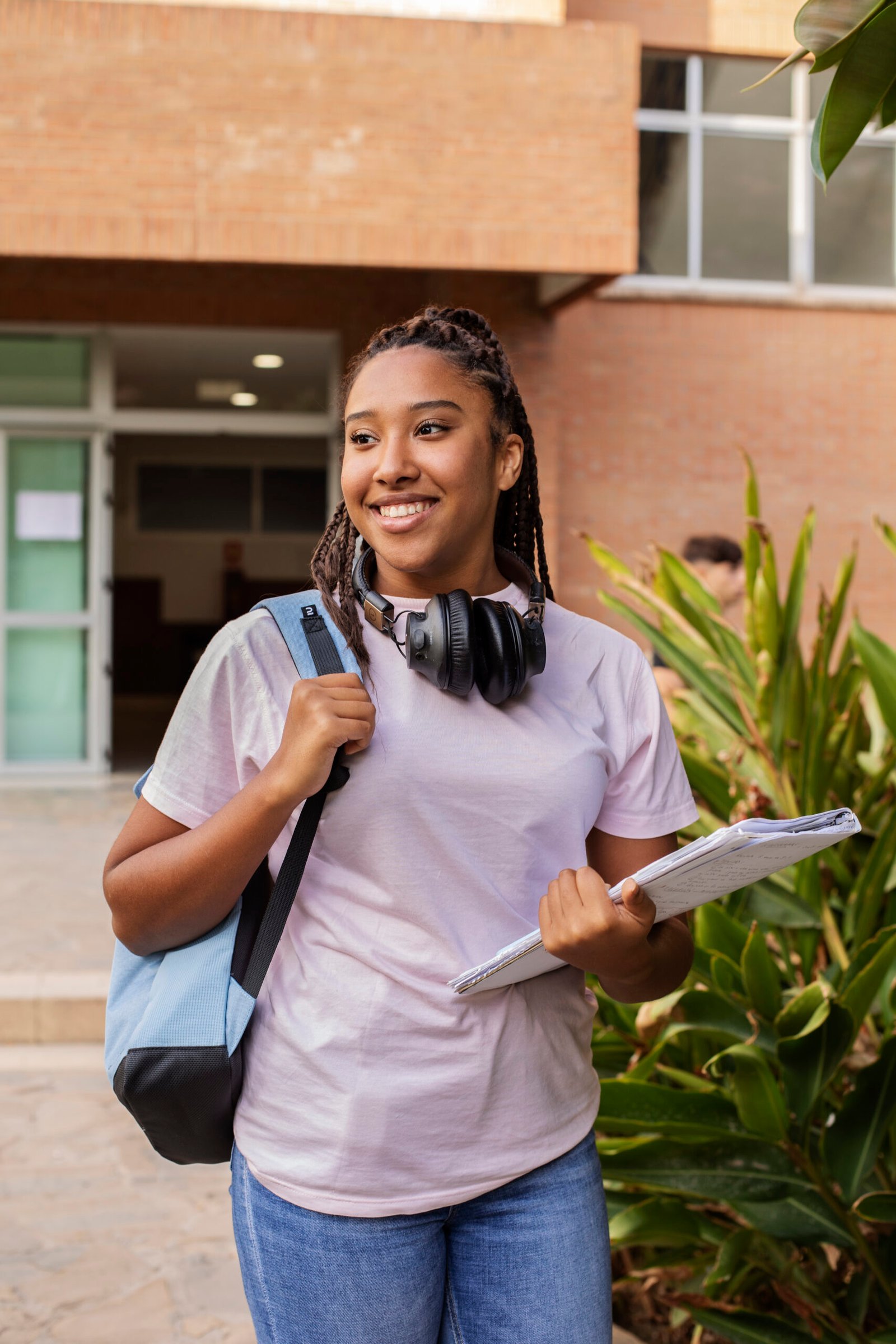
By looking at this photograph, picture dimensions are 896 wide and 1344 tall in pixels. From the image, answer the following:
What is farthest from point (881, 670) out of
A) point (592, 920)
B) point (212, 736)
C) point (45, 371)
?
point (45, 371)

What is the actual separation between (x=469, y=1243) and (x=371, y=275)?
10143 mm

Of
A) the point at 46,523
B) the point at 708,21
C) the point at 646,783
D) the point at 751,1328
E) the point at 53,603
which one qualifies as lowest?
the point at 751,1328

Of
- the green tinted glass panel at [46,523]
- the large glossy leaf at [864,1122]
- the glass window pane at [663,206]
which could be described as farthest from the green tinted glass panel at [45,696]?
the large glossy leaf at [864,1122]

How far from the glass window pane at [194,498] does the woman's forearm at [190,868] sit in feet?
65.9

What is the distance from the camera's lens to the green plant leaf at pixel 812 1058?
2.22 m

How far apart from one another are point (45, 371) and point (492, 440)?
33.0 feet

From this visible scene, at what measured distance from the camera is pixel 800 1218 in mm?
2297

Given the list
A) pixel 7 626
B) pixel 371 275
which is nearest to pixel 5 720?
pixel 7 626

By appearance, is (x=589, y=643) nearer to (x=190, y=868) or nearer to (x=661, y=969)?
(x=661, y=969)

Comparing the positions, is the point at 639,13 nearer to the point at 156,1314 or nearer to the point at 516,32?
the point at 516,32

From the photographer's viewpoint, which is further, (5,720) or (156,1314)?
(5,720)

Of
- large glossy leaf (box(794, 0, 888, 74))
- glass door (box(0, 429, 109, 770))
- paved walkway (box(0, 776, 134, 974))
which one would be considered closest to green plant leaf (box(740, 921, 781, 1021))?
large glossy leaf (box(794, 0, 888, 74))

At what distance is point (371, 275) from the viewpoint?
10719mm

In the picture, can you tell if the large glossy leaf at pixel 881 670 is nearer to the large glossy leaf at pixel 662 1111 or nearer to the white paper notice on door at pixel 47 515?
the large glossy leaf at pixel 662 1111
